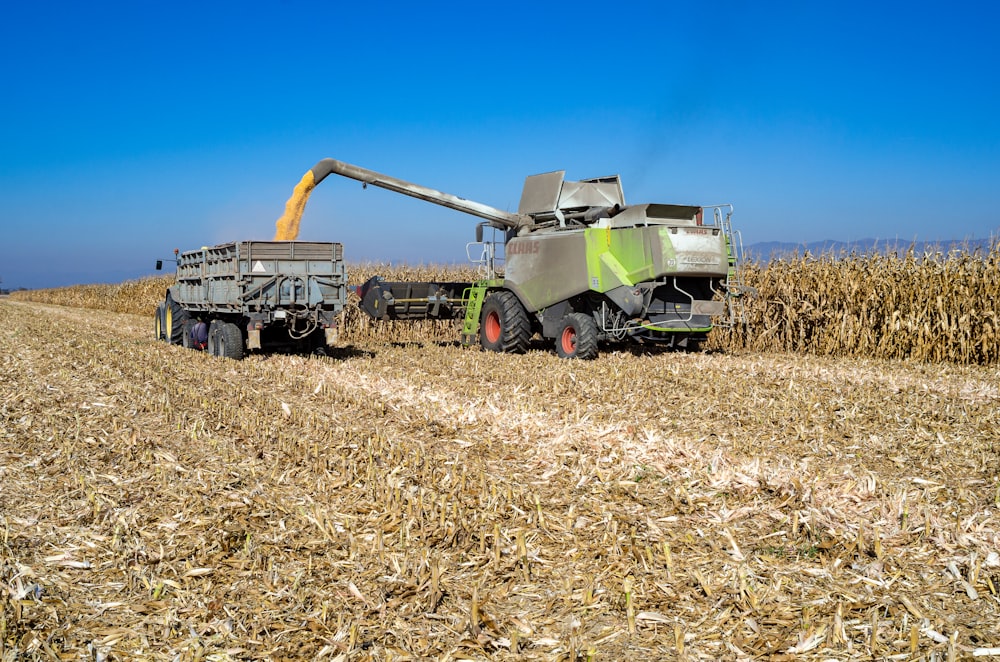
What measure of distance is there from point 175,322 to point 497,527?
1350cm

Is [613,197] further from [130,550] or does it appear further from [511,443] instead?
[130,550]

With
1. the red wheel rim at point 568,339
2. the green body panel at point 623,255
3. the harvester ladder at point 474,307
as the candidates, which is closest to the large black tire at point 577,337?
the red wheel rim at point 568,339

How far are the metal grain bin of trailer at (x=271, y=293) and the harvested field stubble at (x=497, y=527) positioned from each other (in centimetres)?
378

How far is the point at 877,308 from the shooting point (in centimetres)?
1402

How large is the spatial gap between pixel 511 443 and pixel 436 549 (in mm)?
2488

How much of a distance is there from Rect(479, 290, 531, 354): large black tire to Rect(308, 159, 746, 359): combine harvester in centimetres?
2

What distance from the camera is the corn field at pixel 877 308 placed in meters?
13.0

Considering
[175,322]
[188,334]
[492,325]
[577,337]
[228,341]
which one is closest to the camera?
[577,337]

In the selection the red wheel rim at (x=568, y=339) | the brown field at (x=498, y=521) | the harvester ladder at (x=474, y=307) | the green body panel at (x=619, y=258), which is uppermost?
the green body panel at (x=619, y=258)

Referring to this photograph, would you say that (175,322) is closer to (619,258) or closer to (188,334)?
(188,334)

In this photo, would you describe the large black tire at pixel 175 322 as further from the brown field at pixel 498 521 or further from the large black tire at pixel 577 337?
the large black tire at pixel 577 337

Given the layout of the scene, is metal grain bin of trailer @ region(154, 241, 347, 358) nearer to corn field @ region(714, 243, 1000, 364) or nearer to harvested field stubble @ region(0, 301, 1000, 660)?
harvested field stubble @ region(0, 301, 1000, 660)

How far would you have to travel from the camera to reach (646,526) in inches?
192

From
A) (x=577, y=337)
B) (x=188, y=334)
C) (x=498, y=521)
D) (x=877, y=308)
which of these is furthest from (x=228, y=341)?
(x=877, y=308)
